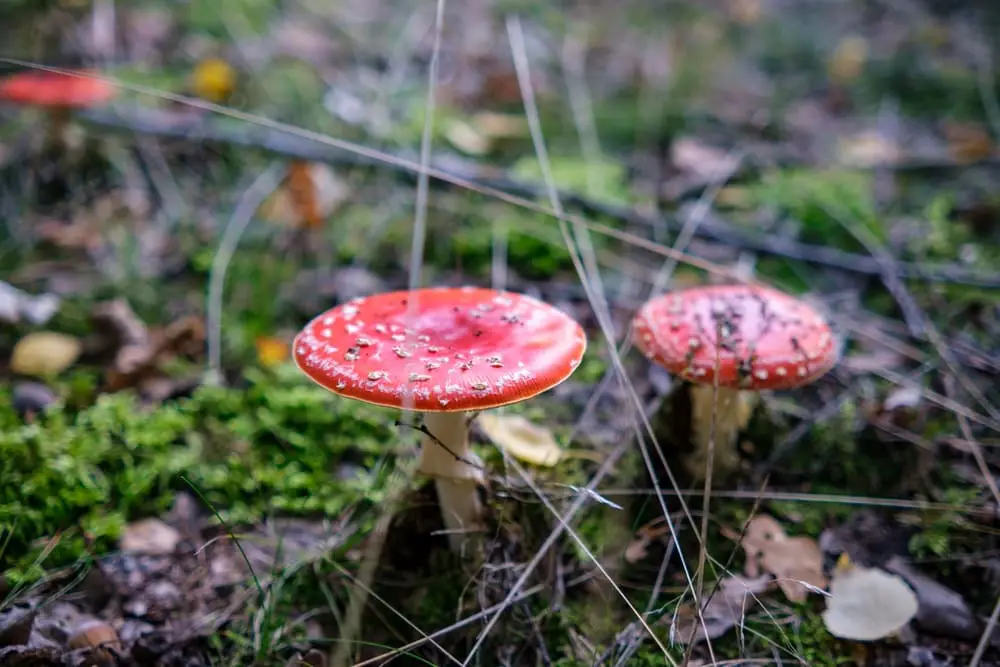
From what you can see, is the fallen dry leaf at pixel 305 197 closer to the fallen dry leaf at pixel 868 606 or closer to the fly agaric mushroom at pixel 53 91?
the fly agaric mushroom at pixel 53 91

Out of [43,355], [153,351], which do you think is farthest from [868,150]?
[43,355]

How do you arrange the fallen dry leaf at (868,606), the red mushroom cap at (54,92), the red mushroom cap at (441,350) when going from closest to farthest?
the red mushroom cap at (441,350), the fallen dry leaf at (868,606), the red mushroom cap at (54,92)

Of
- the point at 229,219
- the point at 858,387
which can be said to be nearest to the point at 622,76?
the point at 229,219

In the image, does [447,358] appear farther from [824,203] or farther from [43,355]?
[824,203]

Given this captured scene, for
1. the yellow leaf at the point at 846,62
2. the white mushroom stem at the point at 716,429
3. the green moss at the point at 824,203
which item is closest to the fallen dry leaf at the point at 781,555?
the white mushroom stem at the point at 716,429

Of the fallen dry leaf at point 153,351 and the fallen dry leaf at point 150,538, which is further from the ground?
the fallen dry leaf at point 153,351

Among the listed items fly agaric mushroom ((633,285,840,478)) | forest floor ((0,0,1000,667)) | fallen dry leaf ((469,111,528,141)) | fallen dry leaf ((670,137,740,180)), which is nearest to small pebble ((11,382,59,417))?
forest floor ((0,0,1000,667))
